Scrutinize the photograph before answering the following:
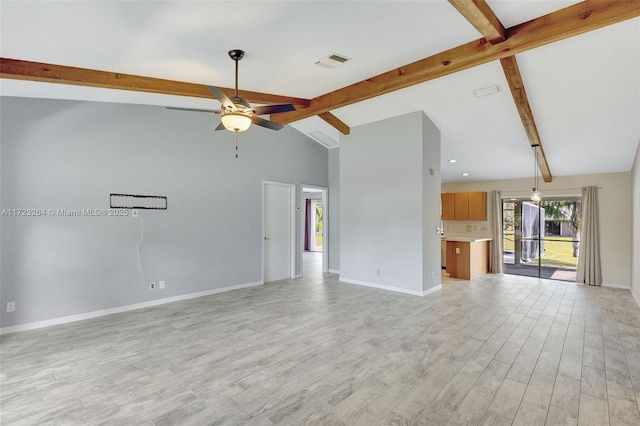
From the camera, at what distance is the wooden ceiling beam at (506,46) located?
2648 mm

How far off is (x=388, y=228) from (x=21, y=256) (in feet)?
17.5

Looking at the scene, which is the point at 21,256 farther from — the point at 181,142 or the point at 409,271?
the point at 409,271

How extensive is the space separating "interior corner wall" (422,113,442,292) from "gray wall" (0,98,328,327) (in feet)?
10.4

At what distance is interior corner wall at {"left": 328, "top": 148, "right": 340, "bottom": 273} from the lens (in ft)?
24.9

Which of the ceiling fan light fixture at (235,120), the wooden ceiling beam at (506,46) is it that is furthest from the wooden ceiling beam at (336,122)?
the ceiling fan light fixture at (235,120)

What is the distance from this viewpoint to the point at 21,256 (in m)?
3.76

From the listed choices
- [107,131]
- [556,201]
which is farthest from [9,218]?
[556,201]

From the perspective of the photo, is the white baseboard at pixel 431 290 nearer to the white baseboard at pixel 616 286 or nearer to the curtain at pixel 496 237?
the curtain at pixel 496 237

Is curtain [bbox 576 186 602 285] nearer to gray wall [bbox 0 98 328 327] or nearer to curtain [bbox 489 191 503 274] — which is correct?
curtain [bbox 489 191 503 274]

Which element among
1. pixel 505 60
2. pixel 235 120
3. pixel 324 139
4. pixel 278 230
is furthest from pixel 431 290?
pixel 235 120

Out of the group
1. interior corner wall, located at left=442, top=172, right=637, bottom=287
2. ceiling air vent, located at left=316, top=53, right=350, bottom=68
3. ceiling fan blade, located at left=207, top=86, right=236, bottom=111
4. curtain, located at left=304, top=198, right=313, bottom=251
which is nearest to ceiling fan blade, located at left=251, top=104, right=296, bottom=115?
ceiling fan blade, located at left=207, top=86, right=236, bottom=111

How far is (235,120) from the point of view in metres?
3.21

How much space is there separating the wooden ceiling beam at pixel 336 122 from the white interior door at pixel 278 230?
1.68m

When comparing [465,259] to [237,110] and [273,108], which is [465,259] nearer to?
[273,108]
